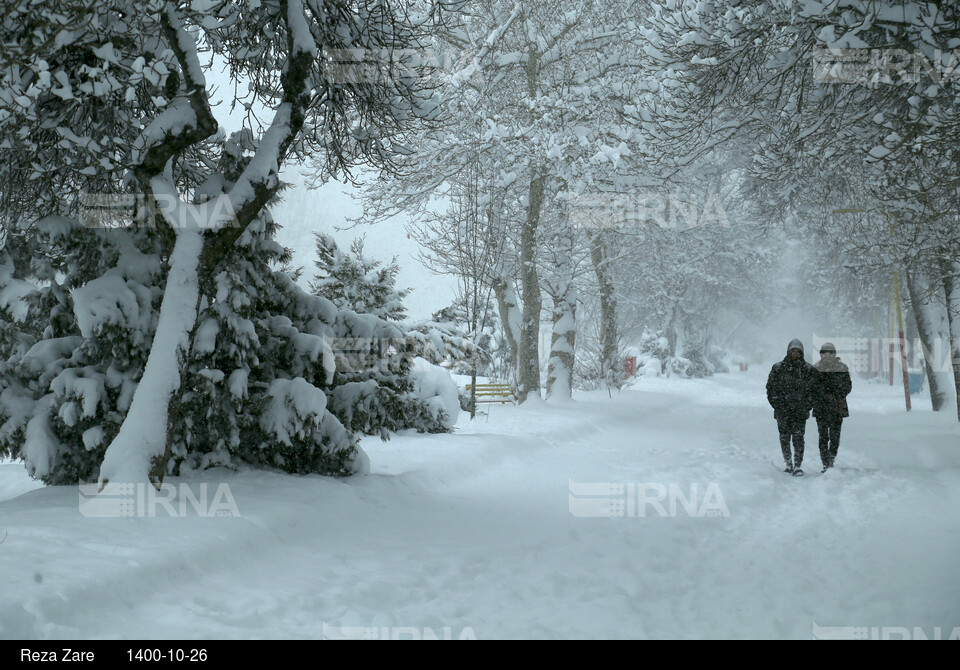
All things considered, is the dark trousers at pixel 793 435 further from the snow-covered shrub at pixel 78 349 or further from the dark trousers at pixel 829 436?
the snow-covered shrub at pixel 78 349

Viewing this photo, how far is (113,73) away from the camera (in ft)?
20.6

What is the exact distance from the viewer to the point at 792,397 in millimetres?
10383

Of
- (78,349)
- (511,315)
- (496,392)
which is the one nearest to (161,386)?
(78,349)

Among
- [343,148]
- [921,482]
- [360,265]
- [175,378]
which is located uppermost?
[343,148]

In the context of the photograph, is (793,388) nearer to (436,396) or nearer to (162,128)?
(436,396)

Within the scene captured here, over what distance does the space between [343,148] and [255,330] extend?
109 inches

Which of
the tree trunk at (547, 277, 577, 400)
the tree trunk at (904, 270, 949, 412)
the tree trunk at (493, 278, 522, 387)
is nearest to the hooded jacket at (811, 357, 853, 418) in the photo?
the tree trunk at (904, 270, 949, 412)

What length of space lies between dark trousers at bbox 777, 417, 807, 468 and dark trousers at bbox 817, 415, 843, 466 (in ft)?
0.91

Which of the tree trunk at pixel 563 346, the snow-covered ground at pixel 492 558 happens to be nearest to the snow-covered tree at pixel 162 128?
the snow-covered ground at pixel 492 558

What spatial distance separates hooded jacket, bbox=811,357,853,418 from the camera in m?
10.3

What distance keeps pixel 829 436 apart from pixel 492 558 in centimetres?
674

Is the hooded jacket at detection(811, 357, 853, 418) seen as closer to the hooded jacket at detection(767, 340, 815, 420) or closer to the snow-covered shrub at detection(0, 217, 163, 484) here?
the hooded jacket at detection(767, 340, 815, 420)

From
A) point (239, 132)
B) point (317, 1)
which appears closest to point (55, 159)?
point (239, 132)
